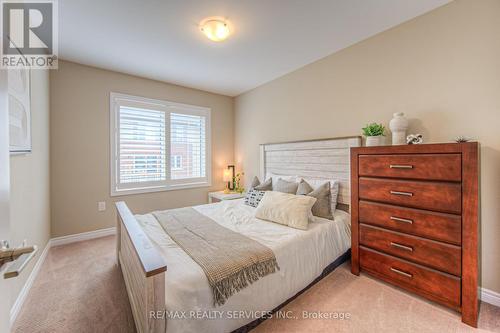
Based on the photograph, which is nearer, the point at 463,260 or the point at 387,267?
the point at 463,260

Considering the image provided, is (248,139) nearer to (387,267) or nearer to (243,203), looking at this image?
(243,203)

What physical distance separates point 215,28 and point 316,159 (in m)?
1.96

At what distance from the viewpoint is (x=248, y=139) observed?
4.30 m

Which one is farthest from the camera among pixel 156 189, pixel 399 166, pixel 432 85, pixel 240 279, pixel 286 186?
pixel 156 189

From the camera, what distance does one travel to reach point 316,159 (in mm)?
2895

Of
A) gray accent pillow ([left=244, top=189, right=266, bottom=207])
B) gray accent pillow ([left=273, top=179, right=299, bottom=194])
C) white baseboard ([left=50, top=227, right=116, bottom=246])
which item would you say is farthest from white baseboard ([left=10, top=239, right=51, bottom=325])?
gray accent pillow ([left=273, top=179, right=299, bottom=194])

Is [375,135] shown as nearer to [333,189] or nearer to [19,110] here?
[333,189]

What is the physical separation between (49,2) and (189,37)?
1.20 m

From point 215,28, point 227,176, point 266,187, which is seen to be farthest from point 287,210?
point 227,176

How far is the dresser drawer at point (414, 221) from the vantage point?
158 centimetres

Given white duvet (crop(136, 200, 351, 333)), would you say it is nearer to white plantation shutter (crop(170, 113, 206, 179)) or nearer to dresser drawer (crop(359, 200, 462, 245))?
dresser drawer (crop(359, 200, 462, 245))

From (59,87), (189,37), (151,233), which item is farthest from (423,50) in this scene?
(59,87)

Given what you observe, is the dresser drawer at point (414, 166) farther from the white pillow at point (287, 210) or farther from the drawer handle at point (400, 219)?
the white pillow at point (287, 210)

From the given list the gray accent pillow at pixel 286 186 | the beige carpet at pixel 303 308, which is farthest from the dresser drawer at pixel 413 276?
the gray accent pillow at pixel 286 186
